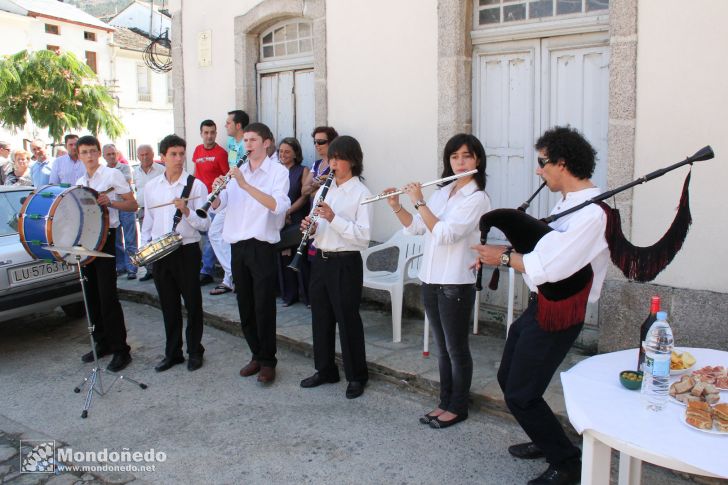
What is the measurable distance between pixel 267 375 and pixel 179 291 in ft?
3.40

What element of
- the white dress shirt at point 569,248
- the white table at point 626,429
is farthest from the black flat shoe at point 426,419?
the white dress shirt at point 569,248

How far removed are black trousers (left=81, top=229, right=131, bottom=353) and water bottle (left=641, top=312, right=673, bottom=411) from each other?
4.29 metres

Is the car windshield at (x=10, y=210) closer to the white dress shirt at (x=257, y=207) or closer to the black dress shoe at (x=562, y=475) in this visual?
the white dress shirt at (x=257, y=207)

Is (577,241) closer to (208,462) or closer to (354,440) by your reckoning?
(354,440)

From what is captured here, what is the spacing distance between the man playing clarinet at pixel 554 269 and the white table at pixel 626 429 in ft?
0.96

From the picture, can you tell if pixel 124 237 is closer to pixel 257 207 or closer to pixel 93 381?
pixel 93 381

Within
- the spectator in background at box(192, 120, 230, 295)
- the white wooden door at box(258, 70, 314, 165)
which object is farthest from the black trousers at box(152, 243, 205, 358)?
the white wooden door at box(258, 70, 314, 165)

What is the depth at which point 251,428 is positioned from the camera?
166 inches

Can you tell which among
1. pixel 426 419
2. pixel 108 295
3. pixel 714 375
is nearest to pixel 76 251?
pixel 108 295

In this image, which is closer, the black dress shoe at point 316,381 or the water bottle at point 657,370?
the water bottle at point 657,370

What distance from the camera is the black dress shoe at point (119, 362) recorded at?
17.6ft

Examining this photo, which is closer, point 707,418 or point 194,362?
point 707,418

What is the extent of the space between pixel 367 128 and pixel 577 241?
385cm

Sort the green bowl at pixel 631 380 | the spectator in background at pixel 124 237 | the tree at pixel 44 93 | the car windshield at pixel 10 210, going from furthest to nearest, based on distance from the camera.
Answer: the tree at pixel 44 93 → the spectator in background at pixel 124 237 → the car windshield at pixel 10 210 → the green bowl at pixel 631 380
